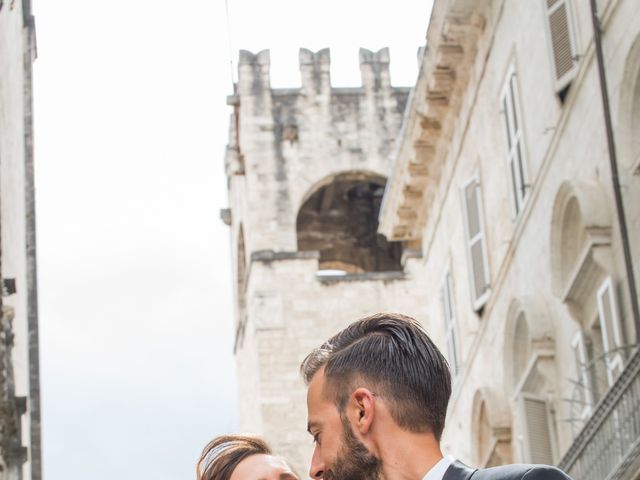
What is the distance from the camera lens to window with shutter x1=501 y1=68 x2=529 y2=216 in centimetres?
1838

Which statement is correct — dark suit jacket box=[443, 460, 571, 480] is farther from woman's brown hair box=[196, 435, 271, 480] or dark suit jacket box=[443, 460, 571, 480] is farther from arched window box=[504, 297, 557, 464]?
arched window box=[504, 297, 557, 464]

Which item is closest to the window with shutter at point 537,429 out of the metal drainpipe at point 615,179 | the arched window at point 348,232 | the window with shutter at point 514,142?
the window with shutter at point 514,142

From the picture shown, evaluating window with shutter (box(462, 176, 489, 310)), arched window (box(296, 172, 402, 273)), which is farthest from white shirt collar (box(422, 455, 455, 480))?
arched window (box(296, 172, 402, 273))

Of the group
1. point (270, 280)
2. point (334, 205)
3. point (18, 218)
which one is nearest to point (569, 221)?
point (18, 218)

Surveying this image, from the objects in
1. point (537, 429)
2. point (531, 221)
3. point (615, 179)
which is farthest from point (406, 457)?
point (537, 429)

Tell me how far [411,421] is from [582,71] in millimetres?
12143

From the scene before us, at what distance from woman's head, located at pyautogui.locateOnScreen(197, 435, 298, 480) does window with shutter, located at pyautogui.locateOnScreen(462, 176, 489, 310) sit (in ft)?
49.3

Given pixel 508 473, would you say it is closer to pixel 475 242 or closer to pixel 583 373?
pixel 583 373

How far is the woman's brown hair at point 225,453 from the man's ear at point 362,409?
1874 millimetres

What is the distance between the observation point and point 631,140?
1438 centimetres

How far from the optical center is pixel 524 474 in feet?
11.8

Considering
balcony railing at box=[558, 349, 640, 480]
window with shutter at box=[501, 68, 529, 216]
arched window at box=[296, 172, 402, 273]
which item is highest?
arched window at box=[296, 172, 402, 273]

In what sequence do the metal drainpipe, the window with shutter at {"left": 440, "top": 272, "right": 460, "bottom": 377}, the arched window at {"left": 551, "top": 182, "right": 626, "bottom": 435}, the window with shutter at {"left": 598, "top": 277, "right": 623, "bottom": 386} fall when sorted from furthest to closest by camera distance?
1. the window with shutter at {"left": 440, "top": 272, "right": 460, "bottom": 377}
2. the arched window at {"left": 551, "top": 182, "right": 626, "bottom": 435}
3. the window with shutter at {"left": 598, "top": 277, "right": 623, "bottom": 386}
4. the metal drainpipe

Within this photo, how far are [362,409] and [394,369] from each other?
4.4 inches
